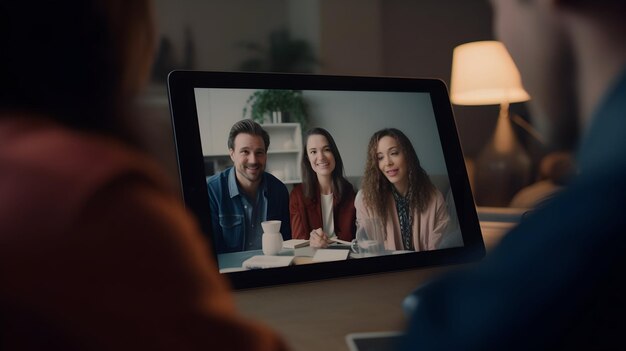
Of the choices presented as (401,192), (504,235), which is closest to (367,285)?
(401,192)

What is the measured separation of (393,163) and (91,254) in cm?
65

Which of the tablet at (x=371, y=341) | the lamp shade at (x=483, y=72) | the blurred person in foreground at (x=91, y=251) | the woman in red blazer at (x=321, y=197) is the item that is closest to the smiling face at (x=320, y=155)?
the woman in red blazer at (x=321, y=197)

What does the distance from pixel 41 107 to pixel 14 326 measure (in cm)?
13

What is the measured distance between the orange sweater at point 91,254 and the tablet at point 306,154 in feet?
1.49

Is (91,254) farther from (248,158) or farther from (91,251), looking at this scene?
(248,158)

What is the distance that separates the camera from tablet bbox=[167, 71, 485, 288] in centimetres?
73

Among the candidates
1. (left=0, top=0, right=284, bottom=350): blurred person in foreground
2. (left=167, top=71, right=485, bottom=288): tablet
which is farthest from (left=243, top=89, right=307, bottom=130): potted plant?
(left=0, top=0, right=284, bottom=350): blurred person in foreground

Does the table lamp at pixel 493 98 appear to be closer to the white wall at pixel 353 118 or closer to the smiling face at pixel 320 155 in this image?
→ the white wall at pixel 353 118

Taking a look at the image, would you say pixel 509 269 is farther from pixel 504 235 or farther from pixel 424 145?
pixel 424 145

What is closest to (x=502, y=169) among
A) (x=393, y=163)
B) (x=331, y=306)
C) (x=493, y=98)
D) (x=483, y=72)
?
(x=493, y=98)

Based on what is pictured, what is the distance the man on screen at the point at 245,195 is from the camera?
729 mm

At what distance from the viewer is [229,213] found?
735 mm

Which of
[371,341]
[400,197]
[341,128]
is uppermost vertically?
[341,128]

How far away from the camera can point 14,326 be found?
234 millimetres
